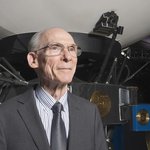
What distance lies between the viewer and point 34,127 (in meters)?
0.78

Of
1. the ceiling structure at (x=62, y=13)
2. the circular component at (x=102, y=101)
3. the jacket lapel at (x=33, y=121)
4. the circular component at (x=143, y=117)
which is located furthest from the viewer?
the circular component at (x=143, y=117)

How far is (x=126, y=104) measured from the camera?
1.56 metres

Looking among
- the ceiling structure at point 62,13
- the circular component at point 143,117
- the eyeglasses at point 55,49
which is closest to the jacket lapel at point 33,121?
the eyeglasses at point 55,49

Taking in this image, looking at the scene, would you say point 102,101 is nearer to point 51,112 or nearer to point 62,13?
point 62,13

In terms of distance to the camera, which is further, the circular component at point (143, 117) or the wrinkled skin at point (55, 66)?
the circular component at point (143, 117)

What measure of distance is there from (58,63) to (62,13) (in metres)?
0.59

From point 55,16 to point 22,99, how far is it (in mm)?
606

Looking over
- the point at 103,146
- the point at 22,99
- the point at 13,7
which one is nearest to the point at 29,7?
the point at 13,7

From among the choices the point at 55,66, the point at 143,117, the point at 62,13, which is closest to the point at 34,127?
the point at 55,66

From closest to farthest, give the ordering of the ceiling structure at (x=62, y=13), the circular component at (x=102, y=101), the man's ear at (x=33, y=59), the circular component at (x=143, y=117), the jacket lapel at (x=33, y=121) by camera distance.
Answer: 1. the jacket lapel at (x=33, y=121)
2. the man's ear at (x=33, y=59)
3. the ceiling structure at (x=62, y=13)
4. the circular component at (x=102, y=101)
5. the circular component at (x=143, y=117)

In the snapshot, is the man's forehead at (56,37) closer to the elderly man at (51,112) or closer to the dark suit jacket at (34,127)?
the elderly man at (51,112)

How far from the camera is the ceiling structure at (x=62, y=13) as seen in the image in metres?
1.30

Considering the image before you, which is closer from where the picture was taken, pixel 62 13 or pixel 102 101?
pixel 62 13

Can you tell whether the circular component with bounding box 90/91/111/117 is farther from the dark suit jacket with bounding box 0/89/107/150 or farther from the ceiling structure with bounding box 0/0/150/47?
the dark suit jacket with bounding box 0/89/107/150
